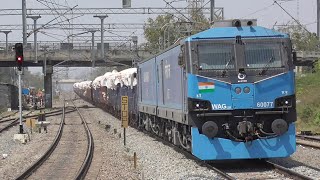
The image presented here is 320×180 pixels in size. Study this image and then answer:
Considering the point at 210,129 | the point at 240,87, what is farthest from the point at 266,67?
the point at 210,129

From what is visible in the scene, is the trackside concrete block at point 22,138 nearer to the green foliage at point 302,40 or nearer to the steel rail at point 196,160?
the steel rail at point 196,160

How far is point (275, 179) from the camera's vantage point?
1230 cm

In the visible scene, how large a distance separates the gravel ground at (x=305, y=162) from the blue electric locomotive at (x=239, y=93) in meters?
0.56

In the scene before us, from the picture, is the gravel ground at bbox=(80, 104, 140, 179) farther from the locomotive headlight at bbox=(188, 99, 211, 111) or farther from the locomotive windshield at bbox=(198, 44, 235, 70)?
the locomotive windshield at bbox=(198, 44, 235, 70)

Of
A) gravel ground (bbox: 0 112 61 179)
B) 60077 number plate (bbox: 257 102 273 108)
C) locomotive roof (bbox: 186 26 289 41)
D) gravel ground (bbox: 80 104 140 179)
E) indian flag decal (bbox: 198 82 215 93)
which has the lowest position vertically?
gravel ground (bbox: 0 112 61 179)

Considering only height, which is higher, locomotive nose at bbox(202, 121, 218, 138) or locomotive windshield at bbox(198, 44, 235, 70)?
locomotive windshield at bbox(198, 44, 235, 70)

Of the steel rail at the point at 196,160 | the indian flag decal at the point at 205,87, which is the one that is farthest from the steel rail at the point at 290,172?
the indian flag decal at the point at 205,87

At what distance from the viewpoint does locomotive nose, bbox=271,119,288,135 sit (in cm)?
1352

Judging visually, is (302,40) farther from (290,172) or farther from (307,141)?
(290,172)

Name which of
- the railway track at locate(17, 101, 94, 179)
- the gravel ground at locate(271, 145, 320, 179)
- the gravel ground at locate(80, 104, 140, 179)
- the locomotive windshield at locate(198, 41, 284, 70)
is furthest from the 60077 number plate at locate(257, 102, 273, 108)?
the railway track at locate(17, 101, 94, 179)

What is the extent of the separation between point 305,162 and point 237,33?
3848 millimetres

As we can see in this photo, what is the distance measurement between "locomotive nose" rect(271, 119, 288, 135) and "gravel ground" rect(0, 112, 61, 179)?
6.44 metres

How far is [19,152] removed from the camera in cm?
2170

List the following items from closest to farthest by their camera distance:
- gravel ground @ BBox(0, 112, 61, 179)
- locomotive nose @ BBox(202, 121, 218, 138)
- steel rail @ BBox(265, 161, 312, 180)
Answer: steel rail @ BBox(265, 161, 312, 180) → locomotive nose @ BBox(202, 121, 218, 138) → gravel ground @ BBox(0, 112, 61, 179)
